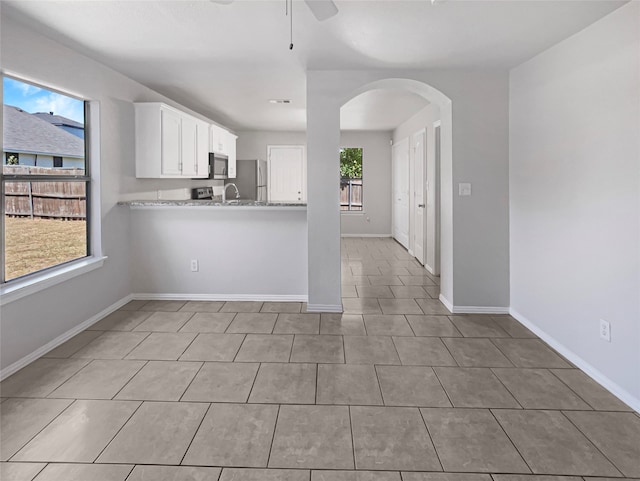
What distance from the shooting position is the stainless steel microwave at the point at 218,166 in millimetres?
6648

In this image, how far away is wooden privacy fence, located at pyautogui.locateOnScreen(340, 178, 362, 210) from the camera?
33.0ft

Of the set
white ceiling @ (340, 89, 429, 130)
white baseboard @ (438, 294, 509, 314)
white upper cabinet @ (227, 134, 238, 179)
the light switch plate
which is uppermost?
white ceiling @ (340, 89, 429, 130)

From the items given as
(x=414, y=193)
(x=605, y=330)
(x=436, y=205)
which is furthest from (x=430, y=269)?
(x=605, y=330)

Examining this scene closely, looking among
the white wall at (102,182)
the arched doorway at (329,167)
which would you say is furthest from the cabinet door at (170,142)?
the arched doorway at (329,167)

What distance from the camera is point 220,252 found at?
4.65 meters

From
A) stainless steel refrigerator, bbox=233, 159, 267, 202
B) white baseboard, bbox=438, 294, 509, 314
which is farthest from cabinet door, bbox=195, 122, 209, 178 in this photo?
white baseboard, bbox=438, 294, 509, 314

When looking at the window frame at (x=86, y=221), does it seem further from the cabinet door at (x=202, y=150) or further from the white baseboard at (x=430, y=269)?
the white baseboard at (x=430, y=269)

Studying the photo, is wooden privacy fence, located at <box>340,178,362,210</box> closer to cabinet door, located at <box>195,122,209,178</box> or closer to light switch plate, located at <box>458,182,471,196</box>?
cabinet door, located at <box>195,122,209,178</box>

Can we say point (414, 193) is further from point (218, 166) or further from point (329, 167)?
point (329, 167)

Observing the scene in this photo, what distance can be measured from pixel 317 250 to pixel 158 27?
2.27m

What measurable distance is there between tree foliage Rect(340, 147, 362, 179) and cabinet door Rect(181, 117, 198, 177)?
4663 mm

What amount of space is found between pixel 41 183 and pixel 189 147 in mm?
2482

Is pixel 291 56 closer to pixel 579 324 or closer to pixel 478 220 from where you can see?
pixel 478 220

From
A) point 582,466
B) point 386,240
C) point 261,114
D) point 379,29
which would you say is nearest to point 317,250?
point 379,29
